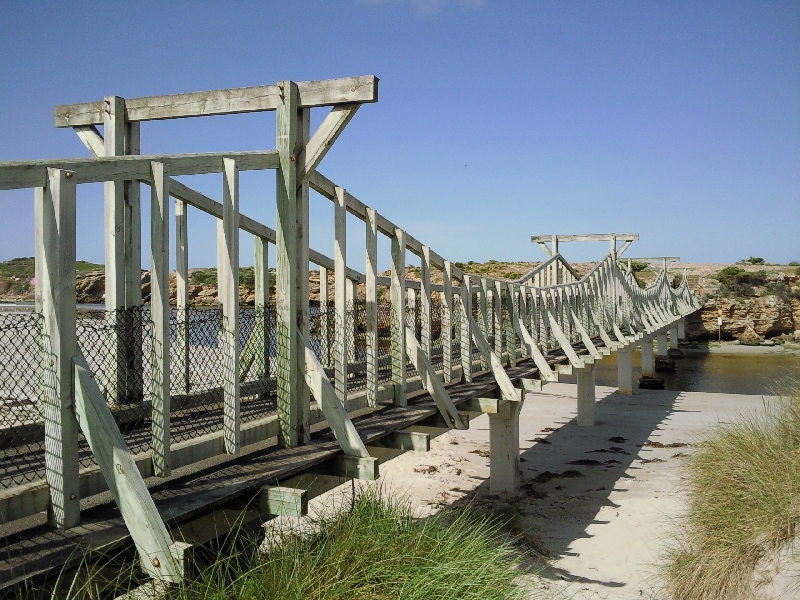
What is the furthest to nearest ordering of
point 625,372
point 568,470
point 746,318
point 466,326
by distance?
A: point 746,318 < point 625,372 < point 568,470 < point 466,326

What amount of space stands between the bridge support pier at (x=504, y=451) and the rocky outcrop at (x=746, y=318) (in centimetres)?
4190

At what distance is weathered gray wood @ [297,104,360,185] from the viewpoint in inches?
203

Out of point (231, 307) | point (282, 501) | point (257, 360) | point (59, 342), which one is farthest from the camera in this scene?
point (257, 360)

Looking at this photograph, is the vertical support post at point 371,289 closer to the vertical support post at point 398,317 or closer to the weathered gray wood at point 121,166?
the vertical support post at point 398,317

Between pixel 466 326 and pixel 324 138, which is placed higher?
pixel 324 138

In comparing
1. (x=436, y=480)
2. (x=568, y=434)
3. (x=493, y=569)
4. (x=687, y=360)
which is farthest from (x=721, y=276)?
(x=493, y=569)

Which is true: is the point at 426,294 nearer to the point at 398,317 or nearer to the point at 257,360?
the point at 398,317

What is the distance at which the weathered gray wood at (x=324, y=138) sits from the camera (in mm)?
5145

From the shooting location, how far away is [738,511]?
295 inches

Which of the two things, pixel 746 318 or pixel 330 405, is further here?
pixel 746 318

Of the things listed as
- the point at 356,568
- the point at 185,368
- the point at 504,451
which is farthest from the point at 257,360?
the point at 504,451

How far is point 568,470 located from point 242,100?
34.2ft

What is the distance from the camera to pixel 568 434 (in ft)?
56.6

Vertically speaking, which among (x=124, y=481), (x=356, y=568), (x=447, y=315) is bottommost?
(x=356, y=568)
